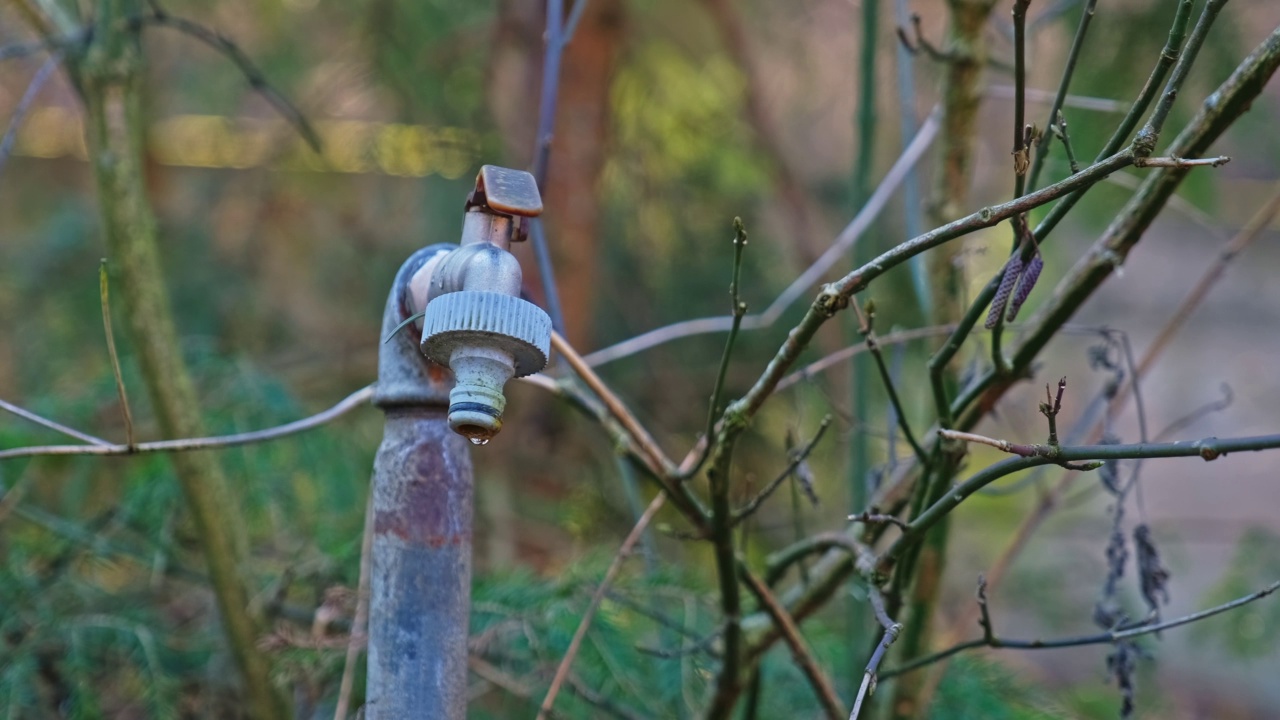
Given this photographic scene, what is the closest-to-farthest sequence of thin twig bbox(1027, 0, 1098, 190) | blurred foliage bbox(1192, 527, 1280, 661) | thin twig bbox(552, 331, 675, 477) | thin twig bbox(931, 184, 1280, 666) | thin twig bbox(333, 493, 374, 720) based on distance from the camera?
thin twig bbox(1027, 0, 1098, 190), thin twig bbox(552, 331, 675, 477), thin twig bbox(333, 493, 374, 720), thin twig bbox(931, 184, 1280, 666), blurred foliage bbox(1192, 527, 1280, 661)

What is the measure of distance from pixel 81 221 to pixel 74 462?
1.13m

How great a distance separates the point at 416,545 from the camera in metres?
0.81

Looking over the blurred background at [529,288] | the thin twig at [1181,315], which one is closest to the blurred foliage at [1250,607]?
the blurred background at [529,288]

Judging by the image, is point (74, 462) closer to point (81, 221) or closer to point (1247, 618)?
point (81, 221)

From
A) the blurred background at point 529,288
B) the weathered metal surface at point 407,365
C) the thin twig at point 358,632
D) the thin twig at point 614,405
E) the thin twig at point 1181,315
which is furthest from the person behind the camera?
the blurred background at point 529,288

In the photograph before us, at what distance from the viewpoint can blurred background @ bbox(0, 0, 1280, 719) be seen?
4.53 ft

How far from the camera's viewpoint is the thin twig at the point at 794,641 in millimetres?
932

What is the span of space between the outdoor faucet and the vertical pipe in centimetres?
10

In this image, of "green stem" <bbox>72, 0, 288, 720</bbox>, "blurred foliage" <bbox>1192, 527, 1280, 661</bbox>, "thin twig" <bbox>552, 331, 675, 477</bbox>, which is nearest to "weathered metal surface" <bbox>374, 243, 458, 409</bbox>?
"thin twig" <bbox>552, 331, 675, 477</bbox>

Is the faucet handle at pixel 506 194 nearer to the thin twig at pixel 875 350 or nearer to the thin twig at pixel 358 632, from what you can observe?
the thin twig at pixel 875 350

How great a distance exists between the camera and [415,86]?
8.35 feet

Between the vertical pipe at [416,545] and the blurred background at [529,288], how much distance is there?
423mm

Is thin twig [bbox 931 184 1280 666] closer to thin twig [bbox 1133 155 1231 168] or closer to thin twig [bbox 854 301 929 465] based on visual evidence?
thin twig [bbox 854 301 929 465]

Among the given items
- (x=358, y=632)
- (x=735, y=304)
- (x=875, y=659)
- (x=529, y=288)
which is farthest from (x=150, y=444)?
(x=529, y=288)
